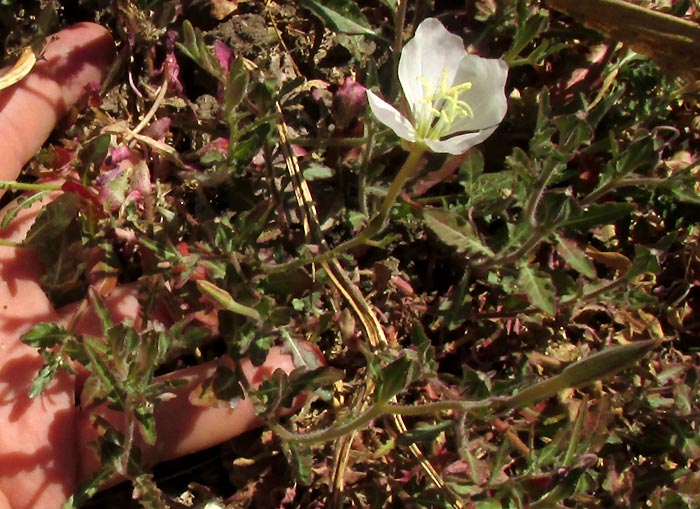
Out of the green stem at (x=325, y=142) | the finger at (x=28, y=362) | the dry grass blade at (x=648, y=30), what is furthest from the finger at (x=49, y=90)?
the dry grass blade at (x=648, y=30)

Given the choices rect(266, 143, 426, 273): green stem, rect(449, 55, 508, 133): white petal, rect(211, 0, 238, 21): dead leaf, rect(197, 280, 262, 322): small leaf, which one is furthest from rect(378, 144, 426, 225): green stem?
rect(211, 0, 238, 21): dead leaf

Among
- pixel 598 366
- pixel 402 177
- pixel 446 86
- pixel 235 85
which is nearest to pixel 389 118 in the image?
pixel 402 177

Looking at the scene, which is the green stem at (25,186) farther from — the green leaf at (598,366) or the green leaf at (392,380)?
the green leaf at (598,366)

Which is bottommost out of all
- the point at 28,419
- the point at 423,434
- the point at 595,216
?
the point at 423,434

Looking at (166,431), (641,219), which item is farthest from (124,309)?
(641,219)

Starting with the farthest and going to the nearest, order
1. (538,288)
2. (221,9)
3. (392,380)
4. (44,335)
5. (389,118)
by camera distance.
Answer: (221,9), (538,288), (44,335), (389,118), (392,380)

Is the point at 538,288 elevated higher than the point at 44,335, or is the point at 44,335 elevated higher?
the point at 44,335

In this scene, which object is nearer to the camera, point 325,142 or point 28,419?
point 28,419

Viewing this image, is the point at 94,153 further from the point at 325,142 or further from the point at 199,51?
the point at 325,142
